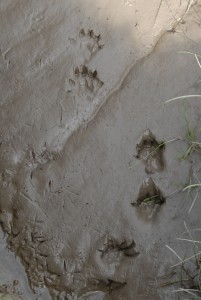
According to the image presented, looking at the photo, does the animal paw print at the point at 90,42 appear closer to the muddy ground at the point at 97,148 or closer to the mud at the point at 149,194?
the muddy ground at the point at 97,148

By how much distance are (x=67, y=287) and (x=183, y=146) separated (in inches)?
28.9

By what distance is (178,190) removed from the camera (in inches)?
91.1

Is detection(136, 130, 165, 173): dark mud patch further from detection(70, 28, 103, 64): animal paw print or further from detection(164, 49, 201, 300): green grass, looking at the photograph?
detection(70, 28, 103, 64): animal paw print

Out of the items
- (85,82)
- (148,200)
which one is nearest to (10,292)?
(148,200)

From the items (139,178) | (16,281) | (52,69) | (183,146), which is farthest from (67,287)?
(52,69)

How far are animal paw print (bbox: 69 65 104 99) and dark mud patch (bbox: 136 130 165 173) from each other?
29 cm

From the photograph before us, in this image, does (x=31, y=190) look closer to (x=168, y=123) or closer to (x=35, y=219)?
(x=35, y=219)

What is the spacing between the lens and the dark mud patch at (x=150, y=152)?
2350 millimetres

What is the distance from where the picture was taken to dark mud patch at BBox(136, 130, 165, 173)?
2350 mm

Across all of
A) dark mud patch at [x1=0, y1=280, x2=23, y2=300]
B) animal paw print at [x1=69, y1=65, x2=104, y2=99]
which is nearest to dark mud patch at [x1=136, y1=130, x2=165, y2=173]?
animal paw print at [x1=69, y1=65, x2=104, y2=99]

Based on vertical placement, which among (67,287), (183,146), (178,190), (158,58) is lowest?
(67,287)

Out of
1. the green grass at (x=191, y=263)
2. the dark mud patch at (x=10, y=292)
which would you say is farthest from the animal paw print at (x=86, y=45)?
the dark mud patch at (x=10, y=292)

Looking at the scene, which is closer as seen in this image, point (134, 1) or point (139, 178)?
point (139, 178)

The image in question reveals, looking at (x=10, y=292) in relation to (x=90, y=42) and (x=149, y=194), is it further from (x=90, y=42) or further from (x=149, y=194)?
(x=90, y=42)
